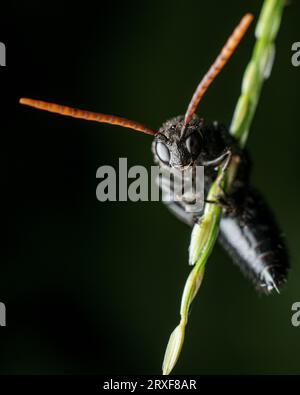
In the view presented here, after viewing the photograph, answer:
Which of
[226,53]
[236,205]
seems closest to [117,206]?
[236,205]

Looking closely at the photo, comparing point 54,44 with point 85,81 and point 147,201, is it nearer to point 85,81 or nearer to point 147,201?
point 85,81

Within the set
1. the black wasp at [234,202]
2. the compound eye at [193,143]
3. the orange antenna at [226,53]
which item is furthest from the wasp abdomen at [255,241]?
the orange antenna at [226,53]

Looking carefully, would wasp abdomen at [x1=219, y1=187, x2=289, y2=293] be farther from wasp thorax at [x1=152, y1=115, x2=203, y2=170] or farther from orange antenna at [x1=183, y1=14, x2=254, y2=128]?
orange antenna at [x1=183, y1=14, x2=254, y2=128]

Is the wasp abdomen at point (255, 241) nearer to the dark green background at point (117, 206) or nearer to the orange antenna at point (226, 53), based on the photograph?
the orange antenna at point (226, 53)

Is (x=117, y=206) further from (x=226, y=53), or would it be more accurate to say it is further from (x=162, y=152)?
(x=226, y=53)

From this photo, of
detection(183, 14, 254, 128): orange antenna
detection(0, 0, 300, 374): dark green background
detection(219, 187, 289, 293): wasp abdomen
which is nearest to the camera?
detection(183, 14, 254, 128): orange antenna

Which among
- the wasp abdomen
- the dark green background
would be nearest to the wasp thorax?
the wasp abdomen

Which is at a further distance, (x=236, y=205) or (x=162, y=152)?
(x=236, y=205)
